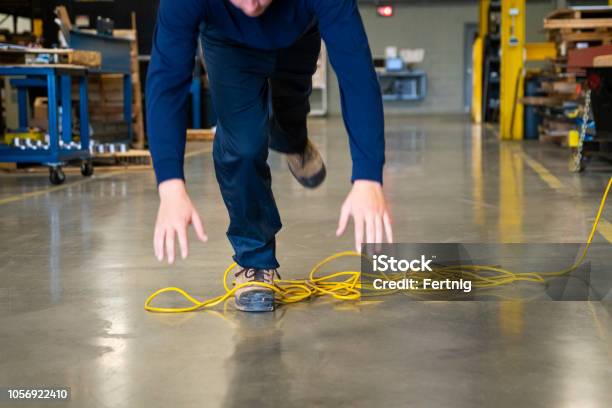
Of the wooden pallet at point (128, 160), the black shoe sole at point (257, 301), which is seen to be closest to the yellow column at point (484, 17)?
the wooden pallet at point (128, 160)

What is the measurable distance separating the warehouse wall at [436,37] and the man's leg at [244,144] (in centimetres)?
2535

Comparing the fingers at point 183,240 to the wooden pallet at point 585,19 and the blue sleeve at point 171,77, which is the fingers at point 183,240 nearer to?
the blue sleeve at point 171,77

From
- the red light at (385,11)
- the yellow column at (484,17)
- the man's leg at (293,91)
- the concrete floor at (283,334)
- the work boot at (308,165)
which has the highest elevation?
the red light at (385,11)

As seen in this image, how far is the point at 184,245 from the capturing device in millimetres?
1981

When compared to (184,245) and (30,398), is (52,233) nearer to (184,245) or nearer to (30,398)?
(30,398)

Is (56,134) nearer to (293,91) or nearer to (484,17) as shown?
(293,91)

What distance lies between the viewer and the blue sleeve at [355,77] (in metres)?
2.16

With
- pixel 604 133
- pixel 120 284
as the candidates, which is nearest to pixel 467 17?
pixel 604 133

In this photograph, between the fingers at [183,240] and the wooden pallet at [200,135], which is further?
the wooden pallet at [200,135]

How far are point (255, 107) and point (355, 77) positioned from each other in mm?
758

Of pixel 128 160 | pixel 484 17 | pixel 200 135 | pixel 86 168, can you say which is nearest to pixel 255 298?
pixel 86 168

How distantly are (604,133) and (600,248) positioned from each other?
3900 millimetres

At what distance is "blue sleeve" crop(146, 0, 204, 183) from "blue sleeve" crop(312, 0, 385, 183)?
1.17ft

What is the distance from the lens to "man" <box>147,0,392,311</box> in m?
2.08
